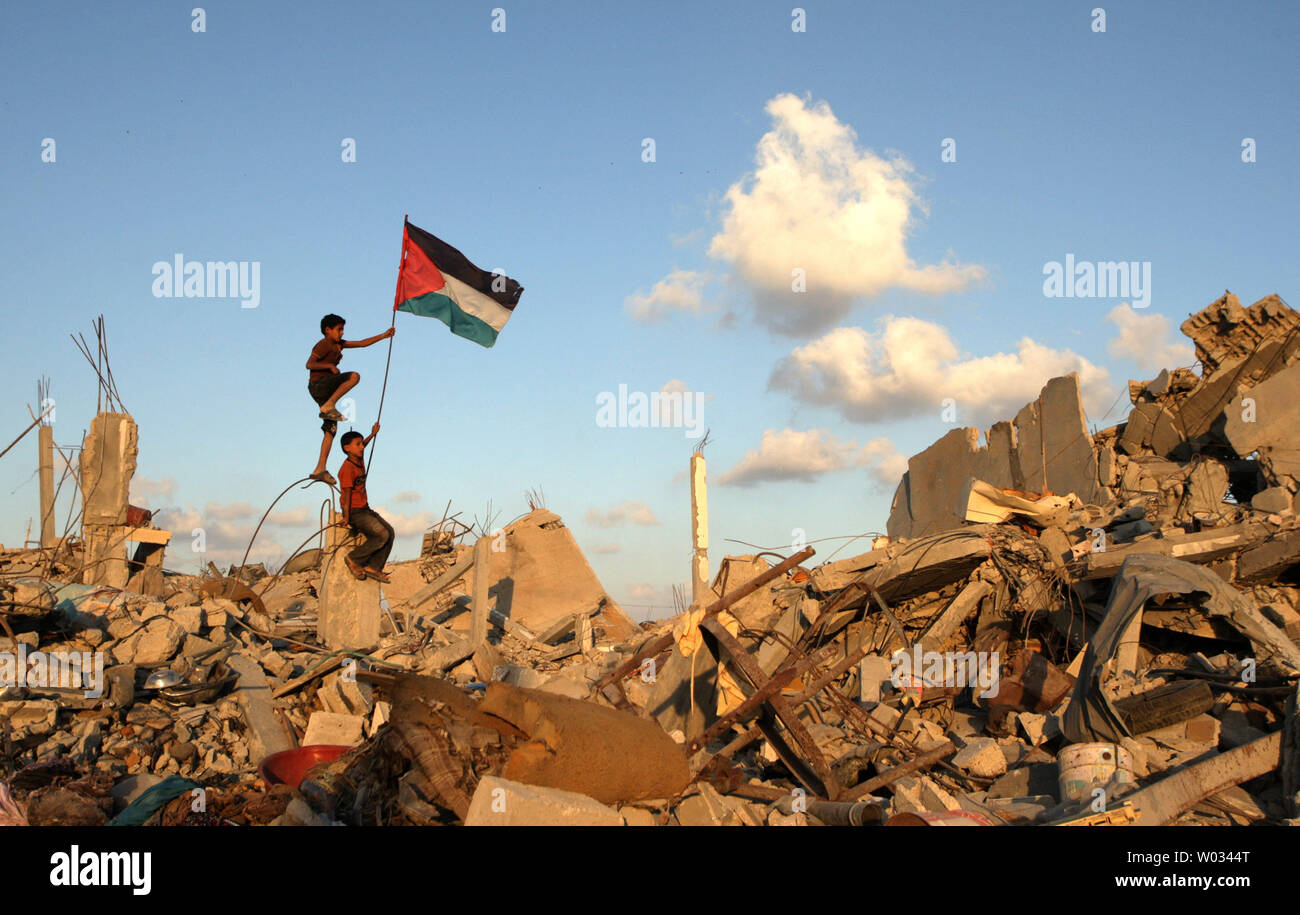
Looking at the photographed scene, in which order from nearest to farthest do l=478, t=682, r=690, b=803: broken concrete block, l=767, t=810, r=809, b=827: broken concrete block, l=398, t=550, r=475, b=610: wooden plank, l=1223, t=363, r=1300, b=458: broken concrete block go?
l=478, t=682, r=690, b=803: broken concrete block < l=767, t=810, r=809, b=827: broken concrete block < l=398, t=550, r=475, b=610: wooden plank < l=1223, t=363, r=1300, b=458: broken concrete block

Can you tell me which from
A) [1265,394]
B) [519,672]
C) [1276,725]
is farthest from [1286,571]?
[519,672]

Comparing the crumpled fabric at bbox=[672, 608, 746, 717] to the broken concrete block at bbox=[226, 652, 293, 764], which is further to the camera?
the broken concrete block at bbox=[226, 652, 293, 764]

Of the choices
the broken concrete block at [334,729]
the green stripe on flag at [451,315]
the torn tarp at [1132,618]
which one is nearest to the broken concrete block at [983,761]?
the torn tarp at [1132,618]

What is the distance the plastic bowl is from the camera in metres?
6.08

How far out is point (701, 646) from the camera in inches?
268

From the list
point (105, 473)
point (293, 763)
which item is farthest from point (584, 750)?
point (105, 473)

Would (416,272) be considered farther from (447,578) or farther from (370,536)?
(447,578)

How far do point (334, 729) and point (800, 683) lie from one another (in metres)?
4.85

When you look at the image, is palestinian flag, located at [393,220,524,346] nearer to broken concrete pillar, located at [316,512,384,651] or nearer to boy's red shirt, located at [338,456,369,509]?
boy's red shirt, located at [338,456,369,509]

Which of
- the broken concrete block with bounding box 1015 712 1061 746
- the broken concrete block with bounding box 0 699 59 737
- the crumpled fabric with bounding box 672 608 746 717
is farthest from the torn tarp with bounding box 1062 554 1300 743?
the broken concrete block with bounding box 0 699 59 737

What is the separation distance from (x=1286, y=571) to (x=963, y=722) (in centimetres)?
378

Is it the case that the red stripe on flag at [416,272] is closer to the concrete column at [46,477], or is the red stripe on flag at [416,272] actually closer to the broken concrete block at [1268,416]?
the concrete column at [46,477]

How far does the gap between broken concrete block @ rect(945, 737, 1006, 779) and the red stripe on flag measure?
658 centimetres
